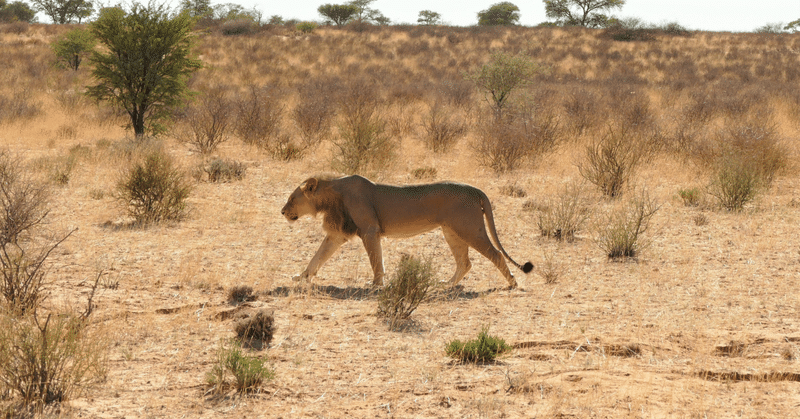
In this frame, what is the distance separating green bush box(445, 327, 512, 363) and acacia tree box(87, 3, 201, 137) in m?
13.5

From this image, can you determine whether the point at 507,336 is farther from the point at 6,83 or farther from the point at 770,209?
the point at 6,83

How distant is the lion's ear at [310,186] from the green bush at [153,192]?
372cm

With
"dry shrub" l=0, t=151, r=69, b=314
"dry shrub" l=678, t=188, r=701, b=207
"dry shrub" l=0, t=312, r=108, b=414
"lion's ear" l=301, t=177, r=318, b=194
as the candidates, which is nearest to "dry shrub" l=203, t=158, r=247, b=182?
"dry shrub" l=0, t=151, r=69, b=314

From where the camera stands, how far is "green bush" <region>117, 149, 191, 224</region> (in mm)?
10539

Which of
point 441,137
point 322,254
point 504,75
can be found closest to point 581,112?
point 504,75

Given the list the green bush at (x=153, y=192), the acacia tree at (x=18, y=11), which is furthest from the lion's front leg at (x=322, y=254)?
the acacia tree at (x=18, y=11)

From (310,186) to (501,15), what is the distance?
209ft

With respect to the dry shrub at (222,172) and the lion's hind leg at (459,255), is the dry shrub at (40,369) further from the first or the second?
the dry shrub at (222,172)

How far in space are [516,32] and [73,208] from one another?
1705 inches

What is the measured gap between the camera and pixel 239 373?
184 inches

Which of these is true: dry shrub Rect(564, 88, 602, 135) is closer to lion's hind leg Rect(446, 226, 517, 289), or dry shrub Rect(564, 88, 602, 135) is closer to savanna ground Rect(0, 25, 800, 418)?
savanna ground Rect(0, 25, 800, 418)

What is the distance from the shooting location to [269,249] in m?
9.19

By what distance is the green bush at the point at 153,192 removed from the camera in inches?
415

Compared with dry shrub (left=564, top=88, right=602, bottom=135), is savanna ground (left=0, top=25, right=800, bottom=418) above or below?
below
